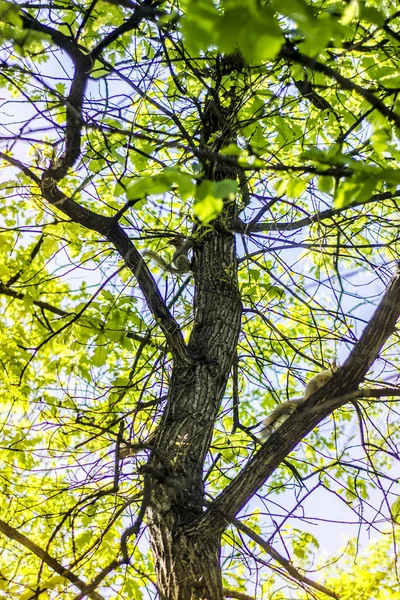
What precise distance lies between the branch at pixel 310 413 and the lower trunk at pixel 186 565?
3.0 inches

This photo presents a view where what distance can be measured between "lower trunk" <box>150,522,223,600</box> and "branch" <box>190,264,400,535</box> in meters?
0.08

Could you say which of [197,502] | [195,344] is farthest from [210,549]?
[195,344]

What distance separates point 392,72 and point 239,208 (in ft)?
3.56

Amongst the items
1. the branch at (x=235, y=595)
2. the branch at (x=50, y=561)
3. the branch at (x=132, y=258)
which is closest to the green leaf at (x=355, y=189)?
the branch at (x=132, y=258)

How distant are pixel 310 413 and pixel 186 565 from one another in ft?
2.60

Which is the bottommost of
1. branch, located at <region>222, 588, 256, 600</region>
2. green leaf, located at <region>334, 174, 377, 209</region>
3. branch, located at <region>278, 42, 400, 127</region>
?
branch, located at <region>222, 588, 256, 600</region>

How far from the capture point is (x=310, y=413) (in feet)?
7.84

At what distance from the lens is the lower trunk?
2373mm

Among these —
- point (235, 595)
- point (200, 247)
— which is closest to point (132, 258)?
point (200, 247)

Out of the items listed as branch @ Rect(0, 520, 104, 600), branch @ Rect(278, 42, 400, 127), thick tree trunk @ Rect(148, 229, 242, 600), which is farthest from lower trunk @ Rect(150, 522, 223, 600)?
branch @ Rect(278, 42, 400, 127)

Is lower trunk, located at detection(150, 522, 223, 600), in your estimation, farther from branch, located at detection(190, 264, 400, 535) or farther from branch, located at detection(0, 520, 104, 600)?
branch, located at detection(0, 520, 104, 600)

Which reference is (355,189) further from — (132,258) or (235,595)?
(235,595)

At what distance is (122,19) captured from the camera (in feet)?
9.89

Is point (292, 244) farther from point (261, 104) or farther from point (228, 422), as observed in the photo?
point (228, 422)
